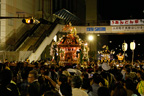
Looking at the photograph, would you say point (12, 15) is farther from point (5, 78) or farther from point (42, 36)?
point (5, 78)

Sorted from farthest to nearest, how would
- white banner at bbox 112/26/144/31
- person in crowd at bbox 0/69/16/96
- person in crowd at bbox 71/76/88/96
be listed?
white banner at bbox 112/26/144/31
person in crowd at bbox 71/76/88/96
person in crowd at bbox 0/69/16/96

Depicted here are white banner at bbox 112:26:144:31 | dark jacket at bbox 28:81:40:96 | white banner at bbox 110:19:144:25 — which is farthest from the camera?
white banner at bbox 110:19:144:25

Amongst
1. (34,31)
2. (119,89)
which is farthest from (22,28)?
(119,89)

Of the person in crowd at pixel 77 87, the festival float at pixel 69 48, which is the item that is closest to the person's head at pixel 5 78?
the person in crowd at pixel 77 87

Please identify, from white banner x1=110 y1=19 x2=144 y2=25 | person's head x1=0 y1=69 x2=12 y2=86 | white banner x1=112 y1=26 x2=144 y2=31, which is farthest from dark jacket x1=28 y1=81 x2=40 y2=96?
white banner x1=110 y1=19 x2=144 y2=25

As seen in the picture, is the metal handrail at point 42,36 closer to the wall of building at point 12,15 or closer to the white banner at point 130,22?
the wall of building at point 12,15

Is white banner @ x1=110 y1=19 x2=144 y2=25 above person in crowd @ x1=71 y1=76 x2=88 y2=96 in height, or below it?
above

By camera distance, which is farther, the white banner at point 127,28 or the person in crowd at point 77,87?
the white banner at point 127,28

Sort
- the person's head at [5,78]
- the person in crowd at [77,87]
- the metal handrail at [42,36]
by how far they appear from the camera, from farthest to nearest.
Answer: the metal handrail at [42,36], the person in crowd at [77,87], the person's head at [5,78]

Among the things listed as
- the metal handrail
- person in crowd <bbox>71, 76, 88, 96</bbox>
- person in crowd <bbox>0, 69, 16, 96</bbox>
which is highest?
the metal handrail

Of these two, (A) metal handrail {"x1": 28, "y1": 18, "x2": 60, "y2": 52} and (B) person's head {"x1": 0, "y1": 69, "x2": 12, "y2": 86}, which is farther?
(A) metal handrail {"x1": 28, "y1": 18, "x2": 60, "y2": 52}

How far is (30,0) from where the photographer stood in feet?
93.1

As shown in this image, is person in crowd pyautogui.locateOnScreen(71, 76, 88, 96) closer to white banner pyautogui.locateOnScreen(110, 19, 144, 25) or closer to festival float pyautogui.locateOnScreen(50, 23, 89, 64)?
festival float pyautogui.locateOnScreen(50, 23, 89, 64)

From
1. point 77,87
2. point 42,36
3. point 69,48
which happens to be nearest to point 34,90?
point 77,87
